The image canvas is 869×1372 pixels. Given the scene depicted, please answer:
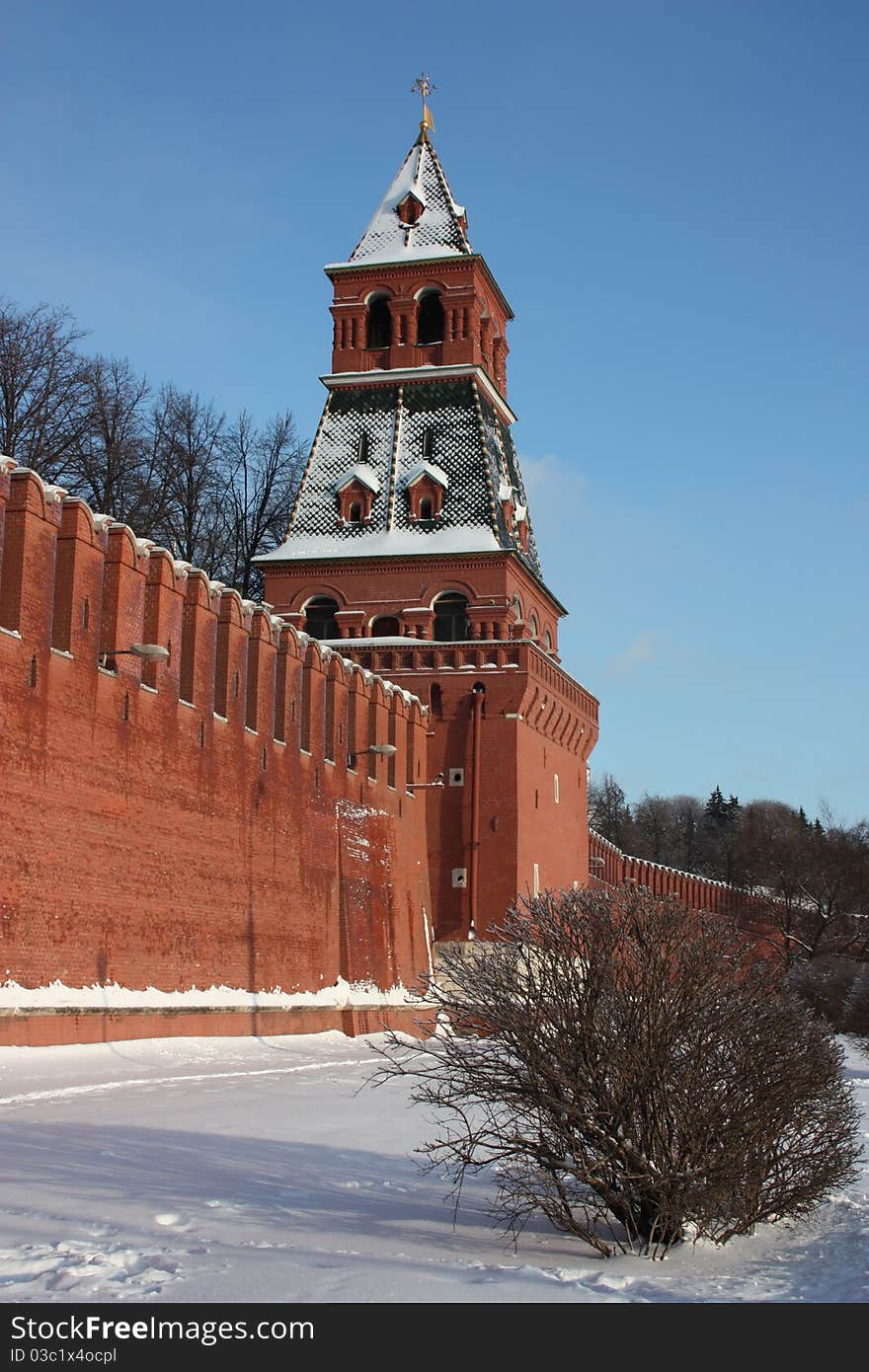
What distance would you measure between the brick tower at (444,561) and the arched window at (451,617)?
5cm

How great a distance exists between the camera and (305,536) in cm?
3653

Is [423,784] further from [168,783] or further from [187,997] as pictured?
[187,997]

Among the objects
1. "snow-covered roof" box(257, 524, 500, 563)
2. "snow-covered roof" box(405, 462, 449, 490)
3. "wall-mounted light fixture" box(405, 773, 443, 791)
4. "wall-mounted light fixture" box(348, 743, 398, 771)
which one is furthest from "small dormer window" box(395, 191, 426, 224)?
"wall-mounted light fixture" box(348, 743, 398, 771)

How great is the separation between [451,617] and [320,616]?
3.25 meters

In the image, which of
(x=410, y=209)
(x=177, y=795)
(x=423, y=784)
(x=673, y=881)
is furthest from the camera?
(x=673, y=881)

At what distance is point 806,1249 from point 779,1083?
0.95m

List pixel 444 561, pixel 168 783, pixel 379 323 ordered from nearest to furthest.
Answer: pixel 168 783
pixel 444 561
pixel 379 323

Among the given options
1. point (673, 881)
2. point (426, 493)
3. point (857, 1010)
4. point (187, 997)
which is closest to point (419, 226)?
point (426, 493)

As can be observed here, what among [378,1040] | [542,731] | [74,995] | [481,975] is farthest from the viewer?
[542,731]

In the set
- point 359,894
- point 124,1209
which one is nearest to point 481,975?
point 124,1209

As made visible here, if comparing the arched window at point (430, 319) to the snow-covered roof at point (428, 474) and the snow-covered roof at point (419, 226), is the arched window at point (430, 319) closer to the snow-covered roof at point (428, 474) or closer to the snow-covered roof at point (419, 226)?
the snow-covered roof at point (419, 226)

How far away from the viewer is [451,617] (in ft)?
115

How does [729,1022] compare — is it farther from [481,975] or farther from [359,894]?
[359,894]

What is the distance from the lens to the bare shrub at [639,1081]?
27.9 feet
